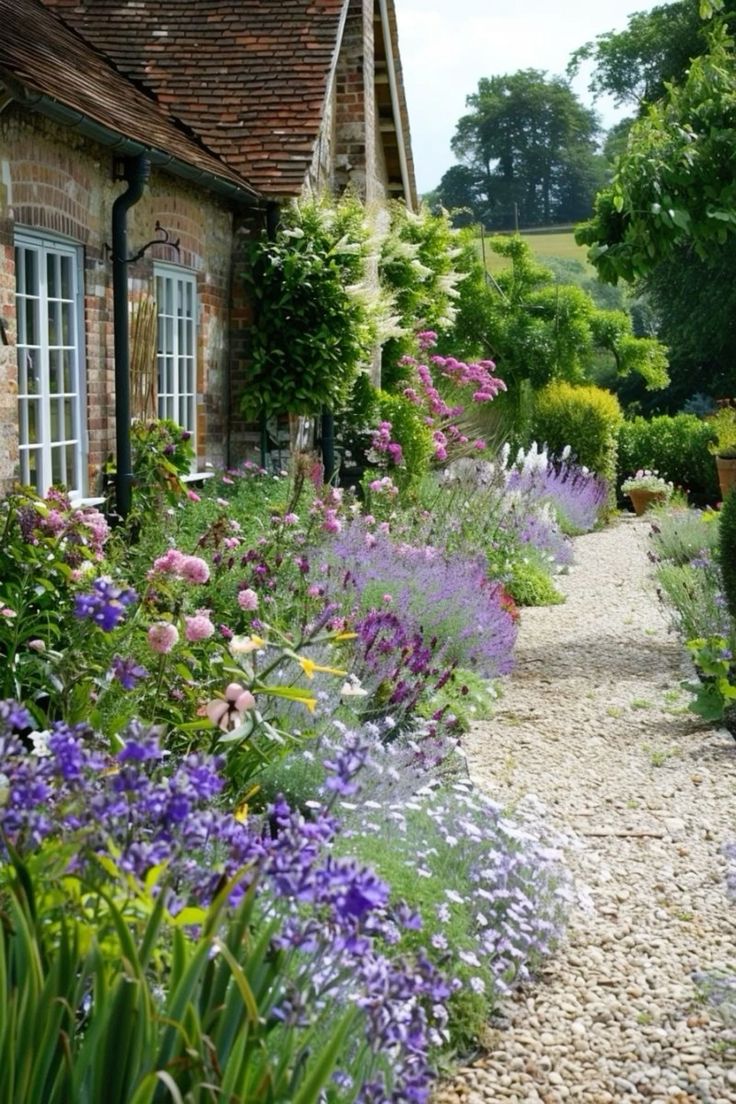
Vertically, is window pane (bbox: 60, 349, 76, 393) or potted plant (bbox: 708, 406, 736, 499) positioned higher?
window pane (bbox: 60, 349, 76, 393)

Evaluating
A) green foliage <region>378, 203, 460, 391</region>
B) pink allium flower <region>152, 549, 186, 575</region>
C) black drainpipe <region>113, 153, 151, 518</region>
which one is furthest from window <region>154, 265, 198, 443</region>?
pink allium flower <region>152, 549, 186, 575</region>

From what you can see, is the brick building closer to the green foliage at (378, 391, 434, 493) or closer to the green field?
the green foliage at (378, 391, 434, 493)

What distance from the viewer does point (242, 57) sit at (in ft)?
40.4

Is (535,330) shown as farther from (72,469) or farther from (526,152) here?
(526,152)

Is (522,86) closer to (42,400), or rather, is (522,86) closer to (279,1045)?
(42,400)

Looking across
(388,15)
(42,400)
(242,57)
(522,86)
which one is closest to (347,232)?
(242,57)

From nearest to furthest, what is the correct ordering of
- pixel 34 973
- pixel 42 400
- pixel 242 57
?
pixel 34 973 → pixel 42 400 → pixel 242 57

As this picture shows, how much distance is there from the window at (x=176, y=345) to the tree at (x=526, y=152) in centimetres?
5940

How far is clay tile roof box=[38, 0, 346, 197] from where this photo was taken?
454 inches

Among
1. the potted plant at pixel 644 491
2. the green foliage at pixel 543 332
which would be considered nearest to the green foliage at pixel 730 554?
the potted plant at pixel 644 491

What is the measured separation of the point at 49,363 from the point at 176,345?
2.31 meters

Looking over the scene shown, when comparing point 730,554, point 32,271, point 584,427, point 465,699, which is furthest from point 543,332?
point 465,699

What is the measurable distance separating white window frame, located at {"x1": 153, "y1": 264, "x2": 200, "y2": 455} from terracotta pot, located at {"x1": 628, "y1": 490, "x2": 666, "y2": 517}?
1053 centimetres

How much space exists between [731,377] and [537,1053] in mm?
28993
